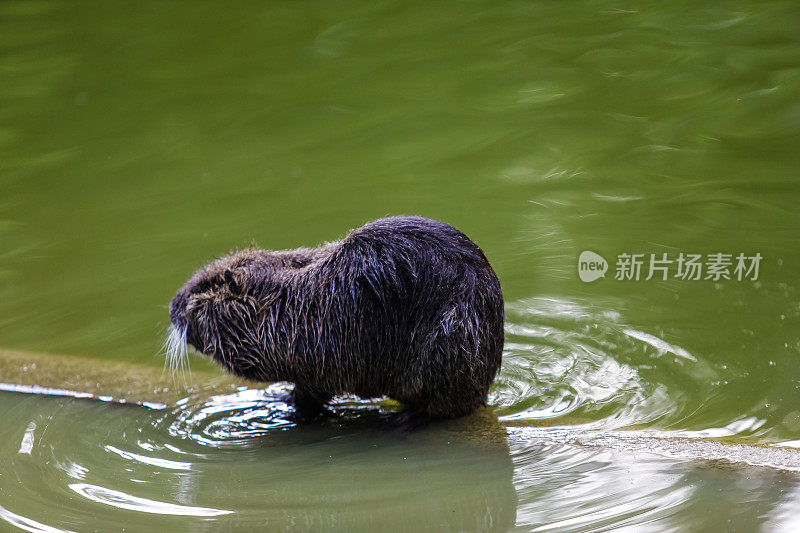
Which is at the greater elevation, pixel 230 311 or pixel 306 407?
pixel 230 311

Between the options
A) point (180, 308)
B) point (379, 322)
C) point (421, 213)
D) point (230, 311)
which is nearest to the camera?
point (379, 322)

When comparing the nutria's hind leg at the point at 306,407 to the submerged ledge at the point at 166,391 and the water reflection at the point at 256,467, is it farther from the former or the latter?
the submerged ledge at the point at 166,391

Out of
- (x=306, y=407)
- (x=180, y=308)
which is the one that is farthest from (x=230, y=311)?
(x=306, y=407)

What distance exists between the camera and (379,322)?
350 centimetres

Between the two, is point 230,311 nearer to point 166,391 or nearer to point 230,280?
point 230,280

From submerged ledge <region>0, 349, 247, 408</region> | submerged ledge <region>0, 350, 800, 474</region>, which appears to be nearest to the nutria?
submerged ledge <region>0, 350, 800, 474</region>

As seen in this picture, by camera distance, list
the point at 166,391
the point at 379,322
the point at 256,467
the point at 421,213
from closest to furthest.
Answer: the point at 256,467, the point at 379,322, the point at 166,391, the point at 421,213

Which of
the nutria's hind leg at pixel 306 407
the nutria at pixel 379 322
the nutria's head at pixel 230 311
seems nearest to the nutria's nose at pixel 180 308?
the nutria's head at pixel 230 311

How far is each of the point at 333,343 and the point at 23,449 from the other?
1282 millimetres

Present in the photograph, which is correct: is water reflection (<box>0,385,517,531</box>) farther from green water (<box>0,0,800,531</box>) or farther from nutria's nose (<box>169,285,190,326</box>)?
nutria's nose (<box>169,285,190,326</box>)

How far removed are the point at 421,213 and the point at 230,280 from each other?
192 cm

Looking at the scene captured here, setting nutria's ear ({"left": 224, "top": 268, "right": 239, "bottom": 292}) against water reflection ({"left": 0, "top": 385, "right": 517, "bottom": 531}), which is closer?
water reflection ({"left": 0, "top": 385, "right": 517, "bottom": 531})

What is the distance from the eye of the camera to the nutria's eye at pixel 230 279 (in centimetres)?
381

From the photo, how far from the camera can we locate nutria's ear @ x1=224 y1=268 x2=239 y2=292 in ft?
12.5
